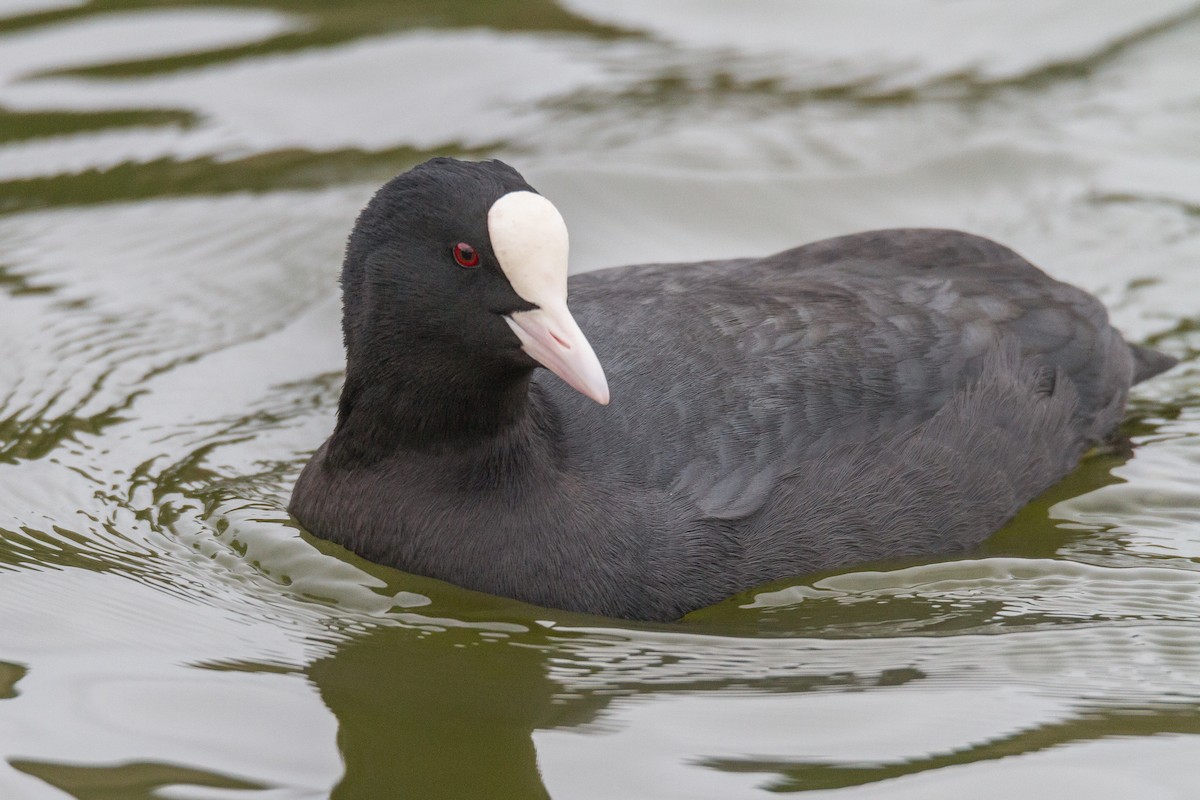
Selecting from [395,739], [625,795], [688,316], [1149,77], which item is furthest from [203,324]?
[1149,77]

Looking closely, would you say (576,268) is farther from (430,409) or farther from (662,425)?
(430,409)


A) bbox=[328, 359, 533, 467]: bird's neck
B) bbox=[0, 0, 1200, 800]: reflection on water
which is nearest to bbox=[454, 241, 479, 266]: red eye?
bbox=[328, 359, 533, 467]: bird's neck

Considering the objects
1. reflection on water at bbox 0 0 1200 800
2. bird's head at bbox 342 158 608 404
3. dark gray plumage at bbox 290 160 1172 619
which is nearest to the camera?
reflection on water at bbox 0 0 1200 800

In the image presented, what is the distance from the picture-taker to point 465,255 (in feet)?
14.2

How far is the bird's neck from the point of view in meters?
4.49

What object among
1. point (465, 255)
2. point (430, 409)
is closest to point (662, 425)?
point (430, 409)

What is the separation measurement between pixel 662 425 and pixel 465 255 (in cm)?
74

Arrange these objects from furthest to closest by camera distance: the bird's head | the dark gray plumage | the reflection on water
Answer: the dark gray plumage < the bird's head < the reflection on water

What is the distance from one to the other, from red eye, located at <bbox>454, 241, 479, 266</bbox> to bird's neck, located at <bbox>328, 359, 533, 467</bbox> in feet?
0.90

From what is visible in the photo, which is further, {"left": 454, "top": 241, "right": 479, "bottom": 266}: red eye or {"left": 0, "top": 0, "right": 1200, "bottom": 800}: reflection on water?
{"left": 454, "top": 241, "right": 479, "bottom": 266}: red eye

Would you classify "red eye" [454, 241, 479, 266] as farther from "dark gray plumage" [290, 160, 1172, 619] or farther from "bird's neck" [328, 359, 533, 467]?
"bird's neck" [328, 359, 533, 467]

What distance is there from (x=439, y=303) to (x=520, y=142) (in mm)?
3669

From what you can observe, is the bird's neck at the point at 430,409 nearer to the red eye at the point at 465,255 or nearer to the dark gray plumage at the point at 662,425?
the dark gray plumage at the point at 662,425

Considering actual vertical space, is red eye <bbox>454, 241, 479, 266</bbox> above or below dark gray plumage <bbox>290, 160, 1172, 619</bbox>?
above
